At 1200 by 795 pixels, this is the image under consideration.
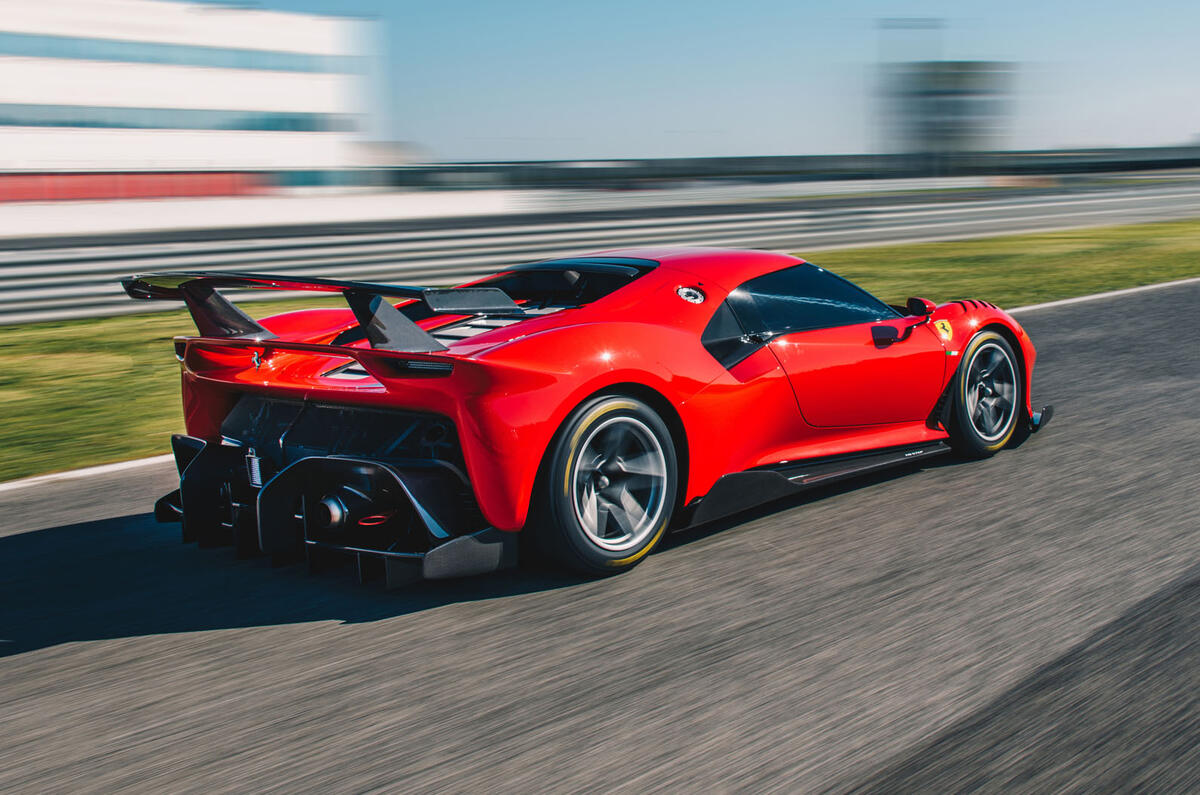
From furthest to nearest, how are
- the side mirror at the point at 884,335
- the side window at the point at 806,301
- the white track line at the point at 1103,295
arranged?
the white track line at the point at 1103,295 → the side mirror at the point at 884,335 → the side window at the point at 806,301

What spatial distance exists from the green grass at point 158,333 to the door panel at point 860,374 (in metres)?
3.86

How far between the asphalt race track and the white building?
42.6 metres

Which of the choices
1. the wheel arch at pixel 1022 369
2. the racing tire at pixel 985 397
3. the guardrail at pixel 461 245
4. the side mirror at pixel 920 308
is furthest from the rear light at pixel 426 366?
the guardrail at pixel 461 245

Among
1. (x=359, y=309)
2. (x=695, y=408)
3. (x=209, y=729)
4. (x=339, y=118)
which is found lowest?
(x=209, y=729)

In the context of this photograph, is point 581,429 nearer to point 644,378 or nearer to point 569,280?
point 644,378

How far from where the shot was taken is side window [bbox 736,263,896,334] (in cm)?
465

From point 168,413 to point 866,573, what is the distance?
5.31 m

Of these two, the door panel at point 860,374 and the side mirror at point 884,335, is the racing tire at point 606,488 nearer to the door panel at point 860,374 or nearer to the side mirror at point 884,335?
the door panel at point 860,374

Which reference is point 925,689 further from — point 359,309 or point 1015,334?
point 1015,334

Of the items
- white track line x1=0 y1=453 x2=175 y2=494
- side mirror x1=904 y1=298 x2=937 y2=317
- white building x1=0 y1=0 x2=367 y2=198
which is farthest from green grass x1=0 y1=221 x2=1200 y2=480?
white building x1=0 y1=0 x2=367 y2=198

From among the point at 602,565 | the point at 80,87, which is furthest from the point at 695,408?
the point at 80,87

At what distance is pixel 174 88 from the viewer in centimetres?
4731

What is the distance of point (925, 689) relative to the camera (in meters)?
3.04

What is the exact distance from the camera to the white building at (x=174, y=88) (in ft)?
142
